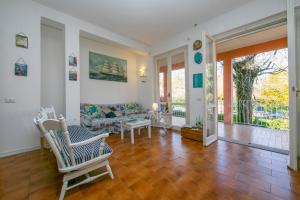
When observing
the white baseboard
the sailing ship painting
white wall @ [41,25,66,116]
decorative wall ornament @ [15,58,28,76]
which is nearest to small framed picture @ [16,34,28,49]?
decorative wall ornament @ [15,58,28,76]

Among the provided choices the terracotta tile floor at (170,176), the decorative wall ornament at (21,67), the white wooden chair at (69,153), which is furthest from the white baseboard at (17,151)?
the white wooden chair at (69,153)

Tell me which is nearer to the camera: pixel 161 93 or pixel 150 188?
pixel 150 188

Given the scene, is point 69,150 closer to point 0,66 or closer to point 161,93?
point 0,66

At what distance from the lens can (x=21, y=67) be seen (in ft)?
8.29

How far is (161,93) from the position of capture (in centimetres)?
485

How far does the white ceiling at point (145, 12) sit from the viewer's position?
2.72 m

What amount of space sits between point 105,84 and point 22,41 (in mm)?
2267

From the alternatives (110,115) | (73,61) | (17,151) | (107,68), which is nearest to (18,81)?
(73,61)

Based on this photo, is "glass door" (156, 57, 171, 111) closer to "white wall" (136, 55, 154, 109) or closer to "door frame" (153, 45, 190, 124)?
"door frame" (153, 45, 190, 124)

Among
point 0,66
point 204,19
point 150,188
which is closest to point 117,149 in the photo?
point 150,188

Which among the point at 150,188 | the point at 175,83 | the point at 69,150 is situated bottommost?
the point at 150,188

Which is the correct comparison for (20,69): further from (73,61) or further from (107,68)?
(107,68)

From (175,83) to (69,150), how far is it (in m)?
3.60

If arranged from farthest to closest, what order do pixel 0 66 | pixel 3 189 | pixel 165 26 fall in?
pixel 165 26 < pixel 0 66 < pixel 3 189
